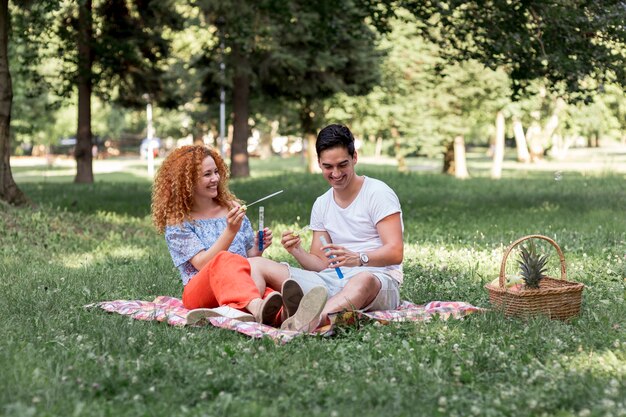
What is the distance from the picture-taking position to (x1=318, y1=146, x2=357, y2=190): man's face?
6.19 m

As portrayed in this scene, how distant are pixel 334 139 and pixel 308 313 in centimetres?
115

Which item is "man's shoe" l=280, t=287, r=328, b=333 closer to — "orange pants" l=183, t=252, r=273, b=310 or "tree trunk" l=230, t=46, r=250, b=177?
"orange pants" l=183, t=252, r=273, b=310

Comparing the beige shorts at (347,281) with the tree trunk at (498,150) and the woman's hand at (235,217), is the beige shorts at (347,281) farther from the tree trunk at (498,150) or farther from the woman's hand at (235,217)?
the tree trunk at (498,150)

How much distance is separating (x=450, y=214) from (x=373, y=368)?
10.6m

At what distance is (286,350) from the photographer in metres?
5.46

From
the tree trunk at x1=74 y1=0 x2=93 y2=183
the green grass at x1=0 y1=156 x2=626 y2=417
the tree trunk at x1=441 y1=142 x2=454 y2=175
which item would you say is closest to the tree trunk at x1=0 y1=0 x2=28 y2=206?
the green grass at x1=0 y1=156 x2=626 y2=417

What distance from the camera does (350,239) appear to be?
6531 mm

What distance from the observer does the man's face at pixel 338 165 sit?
6.19m

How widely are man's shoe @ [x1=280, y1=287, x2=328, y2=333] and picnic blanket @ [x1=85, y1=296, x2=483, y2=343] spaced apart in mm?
74

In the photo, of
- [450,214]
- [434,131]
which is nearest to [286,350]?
[450,214]

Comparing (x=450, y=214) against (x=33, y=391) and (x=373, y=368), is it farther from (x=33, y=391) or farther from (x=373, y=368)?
(x=33, y=391)

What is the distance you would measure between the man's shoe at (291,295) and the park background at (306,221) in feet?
1.20

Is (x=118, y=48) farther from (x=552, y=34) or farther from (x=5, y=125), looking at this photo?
(x=552, y=34)

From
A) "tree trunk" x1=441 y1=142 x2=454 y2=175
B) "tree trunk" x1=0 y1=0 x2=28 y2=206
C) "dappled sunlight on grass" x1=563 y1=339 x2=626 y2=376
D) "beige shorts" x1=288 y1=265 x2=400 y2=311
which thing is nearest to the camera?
"dappled sunlight on grass" x1=563 y1=339 x2=626 y2=376
